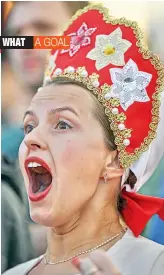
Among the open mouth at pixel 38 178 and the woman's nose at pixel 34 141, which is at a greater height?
the woman's nose at pixel 34 141

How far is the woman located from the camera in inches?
66.2

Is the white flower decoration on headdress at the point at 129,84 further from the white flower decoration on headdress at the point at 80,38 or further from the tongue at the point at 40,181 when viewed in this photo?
the tongue at the point at 40,181

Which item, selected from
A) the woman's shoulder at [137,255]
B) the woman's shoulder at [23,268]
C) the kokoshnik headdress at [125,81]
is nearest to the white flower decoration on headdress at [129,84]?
the kokoshnik headdress at [125,81]

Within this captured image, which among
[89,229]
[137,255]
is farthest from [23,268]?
[137,255]

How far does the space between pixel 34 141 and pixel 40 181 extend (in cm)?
12

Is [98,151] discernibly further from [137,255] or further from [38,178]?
[137,255]

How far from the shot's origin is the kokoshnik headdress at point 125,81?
168 cm

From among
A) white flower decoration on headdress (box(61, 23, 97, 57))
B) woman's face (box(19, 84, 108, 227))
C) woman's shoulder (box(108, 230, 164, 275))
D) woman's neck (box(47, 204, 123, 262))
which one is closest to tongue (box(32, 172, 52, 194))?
woman's face (box(19, 84, 108, 227))

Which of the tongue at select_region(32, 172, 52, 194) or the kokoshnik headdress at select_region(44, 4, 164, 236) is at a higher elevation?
the kokoshnik headdress at select_region(44, 4, 164, 236)

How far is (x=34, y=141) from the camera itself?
5.62 ft

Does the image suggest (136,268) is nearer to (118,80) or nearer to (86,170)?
(86,170)

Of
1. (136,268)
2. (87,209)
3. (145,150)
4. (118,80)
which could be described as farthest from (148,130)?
(136,268)

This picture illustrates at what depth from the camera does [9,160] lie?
1.82m

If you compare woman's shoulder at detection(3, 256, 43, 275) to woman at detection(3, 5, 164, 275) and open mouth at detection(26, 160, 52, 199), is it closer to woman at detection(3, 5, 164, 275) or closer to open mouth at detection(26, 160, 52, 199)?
woman at detection(3, 5, 164, 275)
